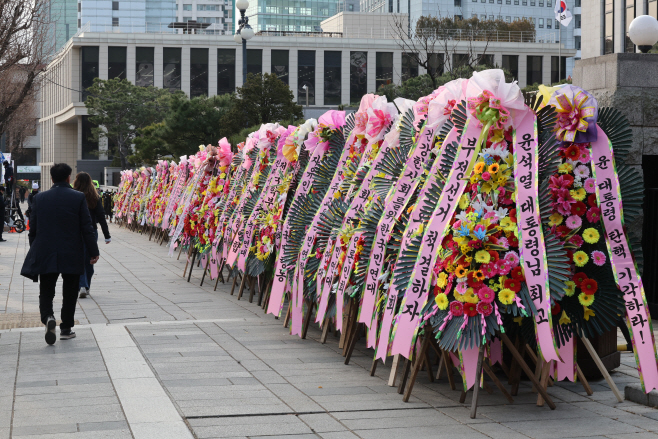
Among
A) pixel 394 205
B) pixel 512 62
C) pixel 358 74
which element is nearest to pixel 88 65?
pixel 358 74

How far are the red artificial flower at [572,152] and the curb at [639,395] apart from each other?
5.13ft

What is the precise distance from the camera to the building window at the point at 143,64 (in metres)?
72.9

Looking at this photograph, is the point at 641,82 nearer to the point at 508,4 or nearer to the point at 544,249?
the point at 544,249

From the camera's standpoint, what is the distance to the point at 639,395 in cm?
565

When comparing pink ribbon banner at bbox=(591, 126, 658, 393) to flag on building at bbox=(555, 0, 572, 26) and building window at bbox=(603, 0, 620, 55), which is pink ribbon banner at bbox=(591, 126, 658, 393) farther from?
building window at bbox=(603, 0, 620, 55)

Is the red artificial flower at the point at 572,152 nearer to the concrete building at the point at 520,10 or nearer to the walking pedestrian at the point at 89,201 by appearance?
the walking pedestrian at the point at 89,201

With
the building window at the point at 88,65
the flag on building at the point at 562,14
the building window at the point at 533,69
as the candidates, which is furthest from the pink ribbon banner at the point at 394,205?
the building window at the point at 533,69

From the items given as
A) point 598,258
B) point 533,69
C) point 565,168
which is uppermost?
point 533,69

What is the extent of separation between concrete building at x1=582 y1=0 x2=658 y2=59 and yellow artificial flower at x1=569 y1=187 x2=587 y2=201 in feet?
153

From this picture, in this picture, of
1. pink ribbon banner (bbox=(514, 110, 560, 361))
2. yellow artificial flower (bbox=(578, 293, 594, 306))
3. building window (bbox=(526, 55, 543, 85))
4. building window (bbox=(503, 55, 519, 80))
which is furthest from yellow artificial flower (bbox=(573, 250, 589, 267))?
building window (bbox=(526, 55, 543, 85))

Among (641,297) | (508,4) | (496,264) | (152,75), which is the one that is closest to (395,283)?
(496,264)

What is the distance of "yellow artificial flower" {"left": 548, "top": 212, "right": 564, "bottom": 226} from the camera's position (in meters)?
5.55

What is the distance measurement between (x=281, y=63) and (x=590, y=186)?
232ft

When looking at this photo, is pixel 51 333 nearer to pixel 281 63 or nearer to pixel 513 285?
pixel 513 285
